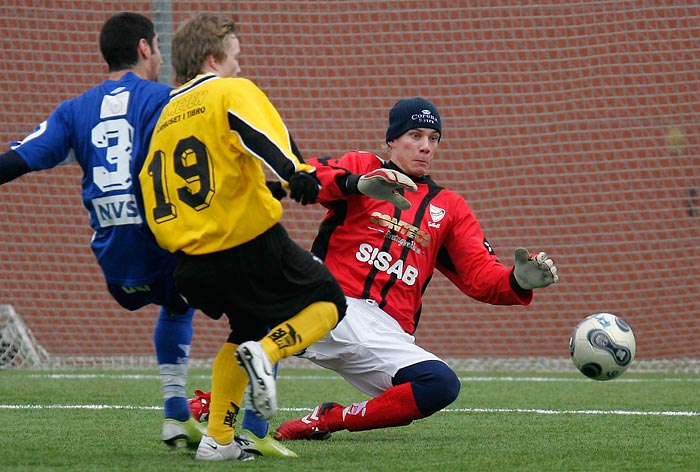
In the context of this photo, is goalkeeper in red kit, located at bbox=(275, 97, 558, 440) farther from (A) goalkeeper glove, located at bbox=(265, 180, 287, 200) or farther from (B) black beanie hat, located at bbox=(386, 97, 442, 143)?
(A) goalkeeper glove, located at bbox=(265, 180, 287, 200)

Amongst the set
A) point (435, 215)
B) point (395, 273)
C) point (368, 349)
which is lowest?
point (368, 349)

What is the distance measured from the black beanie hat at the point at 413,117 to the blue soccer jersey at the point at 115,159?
3.88ft

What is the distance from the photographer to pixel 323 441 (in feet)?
14.4

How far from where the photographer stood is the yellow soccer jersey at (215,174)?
348 centimetres

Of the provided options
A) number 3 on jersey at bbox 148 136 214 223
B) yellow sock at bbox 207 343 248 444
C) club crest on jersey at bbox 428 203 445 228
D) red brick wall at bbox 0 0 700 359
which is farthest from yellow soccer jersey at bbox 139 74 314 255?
red brick wall at bbox 0 0 700 359

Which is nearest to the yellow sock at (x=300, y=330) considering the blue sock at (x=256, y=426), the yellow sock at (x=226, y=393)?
the yellow sock at (x=226, y=393)

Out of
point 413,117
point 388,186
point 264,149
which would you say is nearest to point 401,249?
point 413,117

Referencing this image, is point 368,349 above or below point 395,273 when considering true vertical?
below

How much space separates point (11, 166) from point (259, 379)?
121cm

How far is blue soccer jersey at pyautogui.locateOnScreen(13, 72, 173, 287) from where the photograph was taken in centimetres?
390

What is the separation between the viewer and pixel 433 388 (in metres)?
4.27

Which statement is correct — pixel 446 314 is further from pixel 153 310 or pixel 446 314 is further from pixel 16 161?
pixel 16 161

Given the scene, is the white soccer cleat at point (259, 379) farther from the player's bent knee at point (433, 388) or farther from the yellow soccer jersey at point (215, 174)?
the player's bent knee at point (433, 388)

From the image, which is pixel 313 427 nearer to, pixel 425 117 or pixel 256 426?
pixel 256 426
